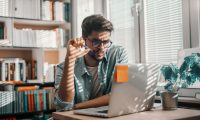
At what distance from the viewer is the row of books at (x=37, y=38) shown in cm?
328

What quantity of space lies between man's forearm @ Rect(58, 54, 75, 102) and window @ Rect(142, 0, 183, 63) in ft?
3.65

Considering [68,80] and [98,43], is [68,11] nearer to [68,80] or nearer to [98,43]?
[98,43]

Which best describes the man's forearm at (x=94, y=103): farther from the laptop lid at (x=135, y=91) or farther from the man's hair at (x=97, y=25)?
the man's hair at (x=97, y=25)

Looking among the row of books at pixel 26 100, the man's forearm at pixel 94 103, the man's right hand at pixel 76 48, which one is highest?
the man's right hand at pixel 76 48

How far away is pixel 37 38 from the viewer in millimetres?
3391

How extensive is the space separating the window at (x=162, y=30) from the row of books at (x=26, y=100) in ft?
4.10

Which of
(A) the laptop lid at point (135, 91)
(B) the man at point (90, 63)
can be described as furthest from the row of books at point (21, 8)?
(A) the laptop lid at point (135, 91)

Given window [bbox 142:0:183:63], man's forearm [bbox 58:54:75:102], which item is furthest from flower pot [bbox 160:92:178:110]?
window [bbox 142:0:183:63]

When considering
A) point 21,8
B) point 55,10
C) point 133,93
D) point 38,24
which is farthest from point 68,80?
point 38,24

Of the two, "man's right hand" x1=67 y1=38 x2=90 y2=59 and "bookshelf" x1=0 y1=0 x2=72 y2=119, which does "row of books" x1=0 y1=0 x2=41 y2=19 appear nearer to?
"bookshelf" x1=0 y1=0 x2=72 y2=119

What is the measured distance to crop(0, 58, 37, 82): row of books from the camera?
3.14 metres

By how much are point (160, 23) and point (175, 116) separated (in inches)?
59.3

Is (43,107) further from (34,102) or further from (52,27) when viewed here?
(52,27)

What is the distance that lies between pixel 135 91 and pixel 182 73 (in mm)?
560
